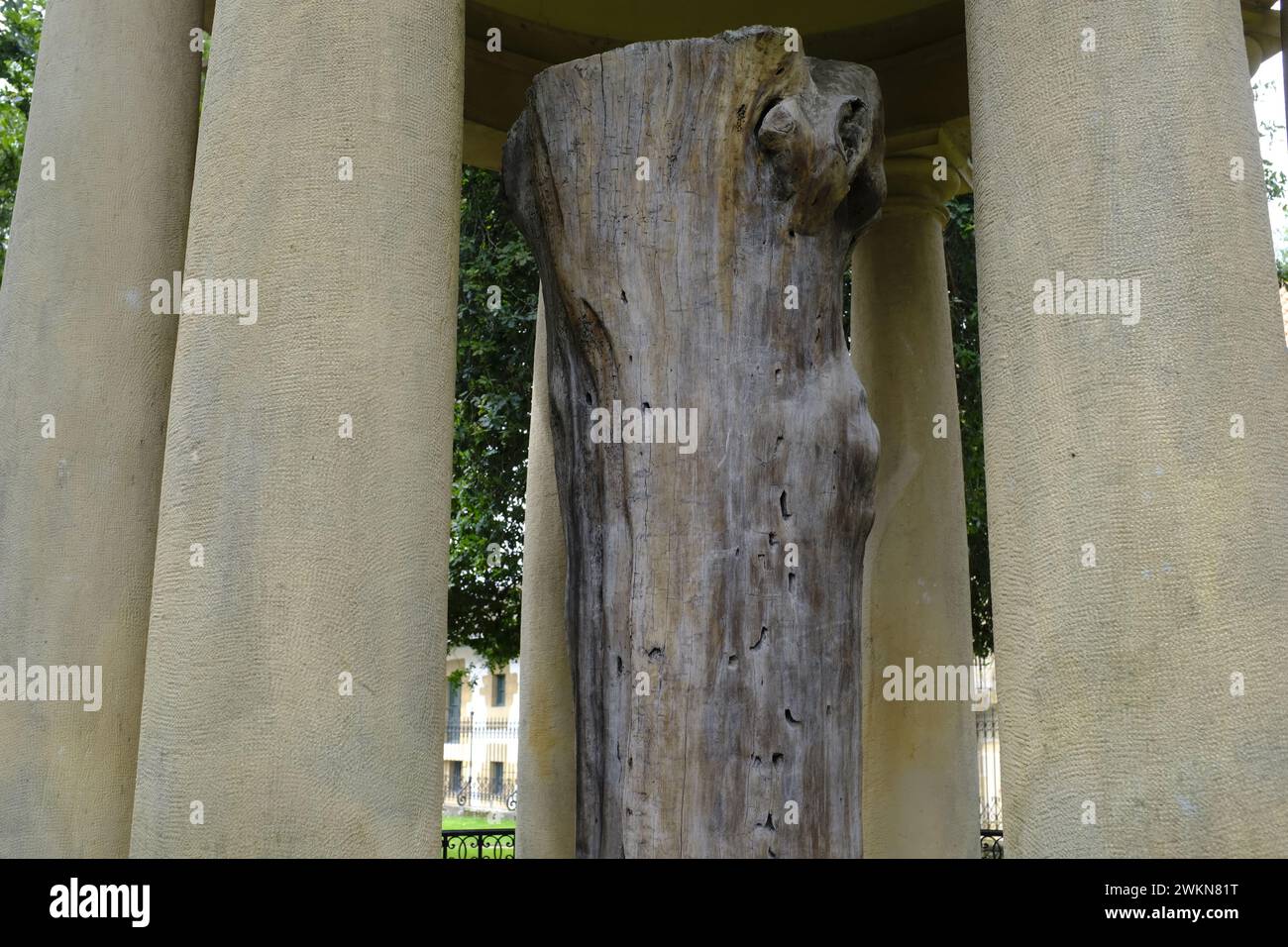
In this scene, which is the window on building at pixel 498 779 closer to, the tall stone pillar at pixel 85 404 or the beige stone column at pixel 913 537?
the beige stone column at pixel 913 537

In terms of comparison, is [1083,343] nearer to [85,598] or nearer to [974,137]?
[974,137]

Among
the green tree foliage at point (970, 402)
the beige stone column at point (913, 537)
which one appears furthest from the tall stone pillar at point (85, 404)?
the green tree foliage at point (970, 402)

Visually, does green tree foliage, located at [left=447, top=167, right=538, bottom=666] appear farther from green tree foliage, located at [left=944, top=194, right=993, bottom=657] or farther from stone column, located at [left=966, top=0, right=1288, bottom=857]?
stone column, located at [left=966, top=0, right=1288, bottom=857]

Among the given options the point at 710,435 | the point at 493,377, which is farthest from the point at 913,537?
the point at 493,377

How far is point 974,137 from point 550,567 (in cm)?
883

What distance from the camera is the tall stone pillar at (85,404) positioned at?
11.1 meters

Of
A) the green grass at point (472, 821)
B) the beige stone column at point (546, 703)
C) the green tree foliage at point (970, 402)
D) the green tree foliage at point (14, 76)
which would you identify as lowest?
the green grass at point (472, 821)

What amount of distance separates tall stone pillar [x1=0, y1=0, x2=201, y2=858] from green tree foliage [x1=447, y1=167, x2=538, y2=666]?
572 inches

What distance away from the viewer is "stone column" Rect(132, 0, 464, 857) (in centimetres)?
797

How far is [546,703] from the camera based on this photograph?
16047 mm

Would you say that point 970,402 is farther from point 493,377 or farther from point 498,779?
point 498,779

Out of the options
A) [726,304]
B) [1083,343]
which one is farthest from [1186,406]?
[726,304]

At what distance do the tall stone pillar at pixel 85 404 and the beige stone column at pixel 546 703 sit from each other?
16.8 feet

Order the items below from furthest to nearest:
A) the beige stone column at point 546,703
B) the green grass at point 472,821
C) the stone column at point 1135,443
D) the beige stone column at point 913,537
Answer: the green grass at point 472,821
the beige stone column at point 913,537
the beige stone column at point 546,703
the stone column at point 1135,443
